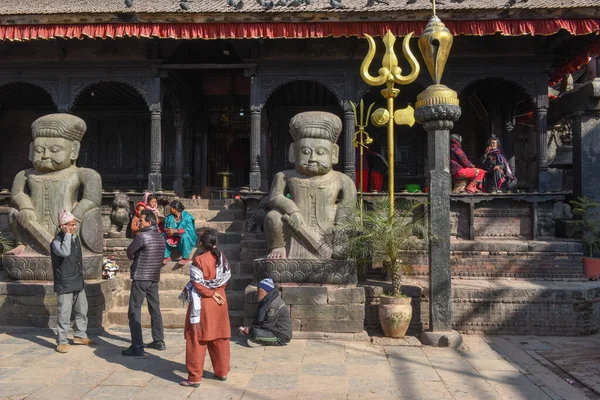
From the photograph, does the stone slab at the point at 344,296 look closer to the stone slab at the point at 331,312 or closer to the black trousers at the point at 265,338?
the stone slab at the point at 331,312

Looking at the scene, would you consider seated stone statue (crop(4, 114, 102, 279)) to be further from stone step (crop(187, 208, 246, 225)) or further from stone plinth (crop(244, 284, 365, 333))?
stone step (crop(187, 208, 246, 225))

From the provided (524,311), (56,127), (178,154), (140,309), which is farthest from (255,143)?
(524,311)

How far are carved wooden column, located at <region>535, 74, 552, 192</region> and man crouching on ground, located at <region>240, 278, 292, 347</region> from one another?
24.4ft

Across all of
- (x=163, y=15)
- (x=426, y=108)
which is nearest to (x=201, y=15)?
(x=163, y=15)

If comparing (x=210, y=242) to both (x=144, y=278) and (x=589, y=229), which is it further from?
(x=589, y=229)

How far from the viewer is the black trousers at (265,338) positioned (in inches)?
240

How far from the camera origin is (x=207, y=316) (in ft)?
15.5

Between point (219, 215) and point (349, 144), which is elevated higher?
point (349, 144)

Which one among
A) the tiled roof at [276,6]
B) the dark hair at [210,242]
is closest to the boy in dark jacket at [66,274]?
the dark hair at [210,242]

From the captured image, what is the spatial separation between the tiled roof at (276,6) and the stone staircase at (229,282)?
436 cm

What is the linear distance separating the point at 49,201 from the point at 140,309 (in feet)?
9.13

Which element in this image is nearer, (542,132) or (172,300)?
(172,300)

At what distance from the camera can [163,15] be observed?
10.6 m

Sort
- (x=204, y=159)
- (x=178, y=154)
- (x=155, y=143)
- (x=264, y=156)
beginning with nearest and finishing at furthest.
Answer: (x=155, y=143), (x=264, y=156), (x=178, y=154), (x=204, y=159)
